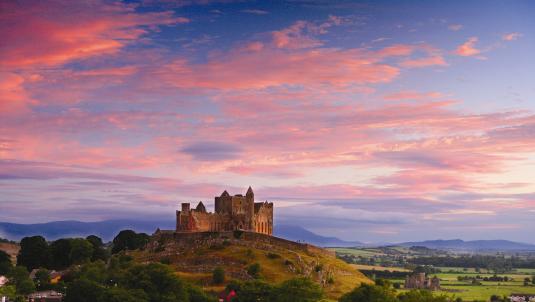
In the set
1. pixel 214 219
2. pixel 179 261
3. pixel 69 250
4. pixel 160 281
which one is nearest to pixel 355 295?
pixel 160 281

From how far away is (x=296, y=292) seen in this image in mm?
108500

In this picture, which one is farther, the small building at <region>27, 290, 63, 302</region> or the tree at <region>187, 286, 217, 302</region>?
the small building at <region>27, 290, 63, 302</region>

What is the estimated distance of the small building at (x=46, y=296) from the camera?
416ft

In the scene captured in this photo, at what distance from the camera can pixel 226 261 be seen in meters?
152

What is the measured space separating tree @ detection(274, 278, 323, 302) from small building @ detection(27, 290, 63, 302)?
39412 millimetres

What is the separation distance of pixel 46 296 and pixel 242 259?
40.3 meters

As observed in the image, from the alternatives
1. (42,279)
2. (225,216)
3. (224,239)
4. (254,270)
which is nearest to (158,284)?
(254,270)

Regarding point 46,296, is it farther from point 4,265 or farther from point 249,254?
point 249,254

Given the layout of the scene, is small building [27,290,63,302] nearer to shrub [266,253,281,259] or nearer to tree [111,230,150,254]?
shrub [266,253,281,259]

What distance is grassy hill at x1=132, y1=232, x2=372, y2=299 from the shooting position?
146 m

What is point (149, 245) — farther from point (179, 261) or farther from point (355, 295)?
point (355, 295)

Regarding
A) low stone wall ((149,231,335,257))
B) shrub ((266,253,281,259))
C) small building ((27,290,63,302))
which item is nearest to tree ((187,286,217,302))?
small building ((27,290,63,302))

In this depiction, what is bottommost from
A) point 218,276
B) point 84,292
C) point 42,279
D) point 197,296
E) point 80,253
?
point 197,296

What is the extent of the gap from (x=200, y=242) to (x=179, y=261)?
29.8 ft
